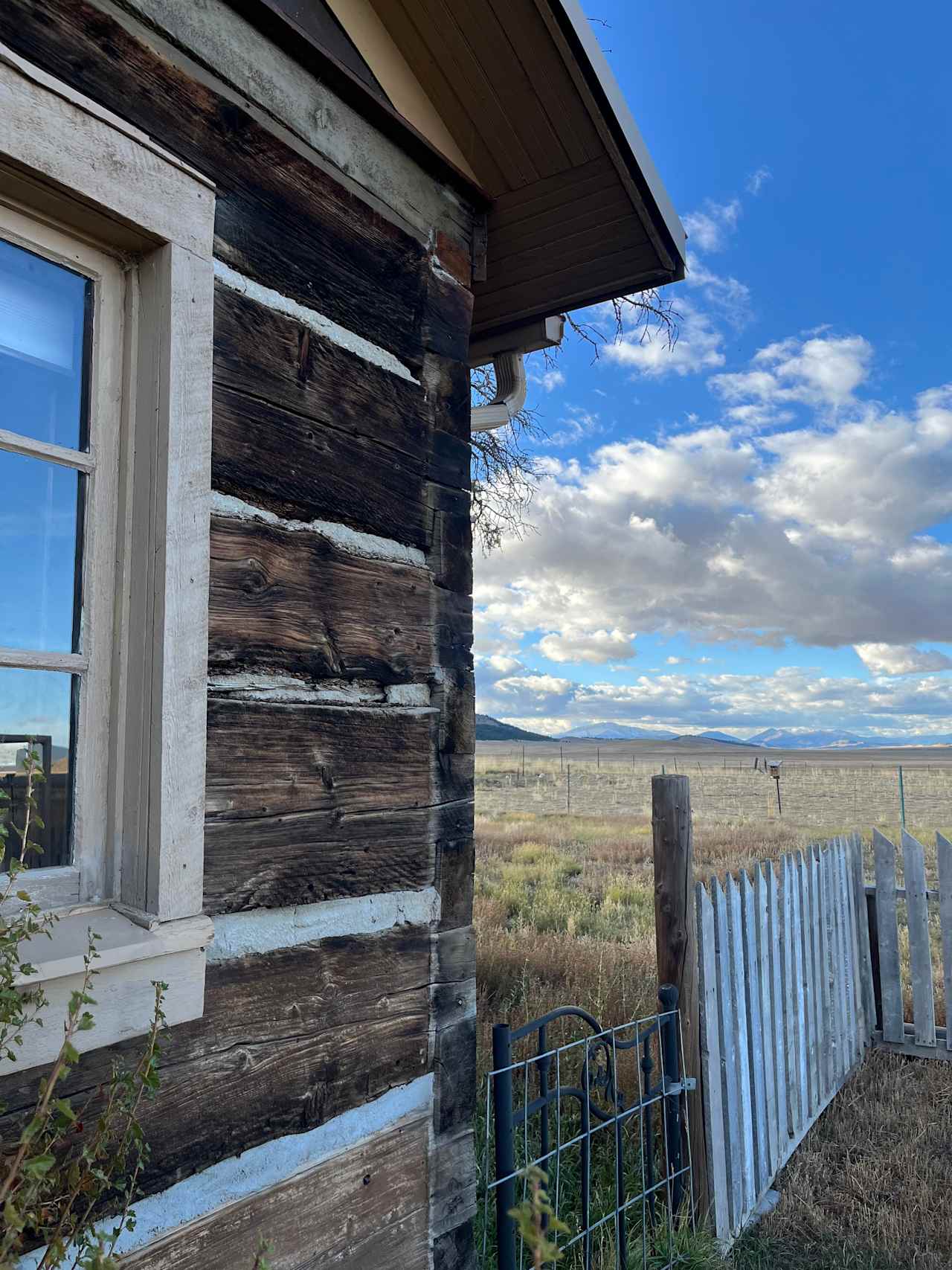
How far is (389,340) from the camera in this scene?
7.70 feet

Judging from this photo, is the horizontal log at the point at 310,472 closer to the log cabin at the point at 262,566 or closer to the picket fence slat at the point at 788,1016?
the log cabin at the point at 262,566

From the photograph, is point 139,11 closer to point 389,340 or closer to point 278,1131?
point 389,340

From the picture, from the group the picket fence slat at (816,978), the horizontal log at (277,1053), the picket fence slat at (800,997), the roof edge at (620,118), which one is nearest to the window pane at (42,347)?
the horizontal log at (277,1053)

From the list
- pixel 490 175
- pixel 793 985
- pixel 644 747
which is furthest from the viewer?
pixel 644 747

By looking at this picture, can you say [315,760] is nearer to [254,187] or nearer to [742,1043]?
[254,187]

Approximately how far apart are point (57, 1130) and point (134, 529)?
1.02 m

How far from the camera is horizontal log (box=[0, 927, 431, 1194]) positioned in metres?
1.62

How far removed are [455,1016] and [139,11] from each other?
2385mm

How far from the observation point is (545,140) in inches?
108

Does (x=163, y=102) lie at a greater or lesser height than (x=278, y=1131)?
greater

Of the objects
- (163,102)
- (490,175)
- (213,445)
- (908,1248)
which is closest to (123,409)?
(213,445)

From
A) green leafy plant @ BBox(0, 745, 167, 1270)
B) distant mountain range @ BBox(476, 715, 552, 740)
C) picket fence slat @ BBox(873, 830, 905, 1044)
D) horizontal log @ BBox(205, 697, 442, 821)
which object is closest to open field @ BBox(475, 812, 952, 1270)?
picket fence slat @ BBox(873, 830, 905, 1044)

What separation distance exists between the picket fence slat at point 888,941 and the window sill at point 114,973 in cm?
543

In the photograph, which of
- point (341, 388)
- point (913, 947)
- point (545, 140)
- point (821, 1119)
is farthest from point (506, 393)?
point (913, 947)
